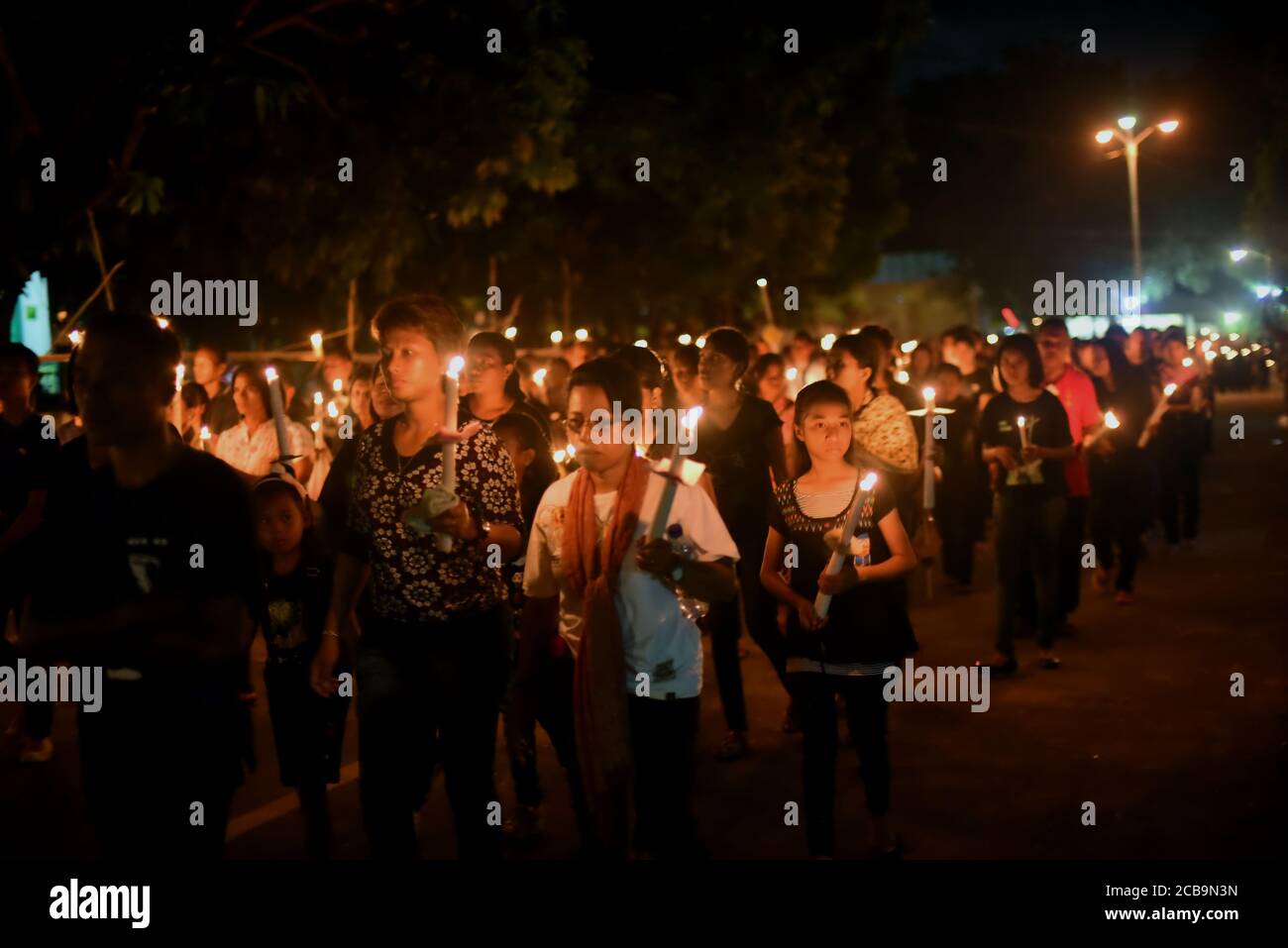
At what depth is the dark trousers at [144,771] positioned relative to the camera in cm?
375

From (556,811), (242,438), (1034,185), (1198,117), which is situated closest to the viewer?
(556,811)

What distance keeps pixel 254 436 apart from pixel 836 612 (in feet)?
14.4

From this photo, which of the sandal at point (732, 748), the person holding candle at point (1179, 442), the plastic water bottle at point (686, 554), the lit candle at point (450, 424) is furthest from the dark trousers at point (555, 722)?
the person holding candle at point (1179, 442)

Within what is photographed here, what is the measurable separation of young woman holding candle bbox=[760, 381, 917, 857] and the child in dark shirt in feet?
5.85

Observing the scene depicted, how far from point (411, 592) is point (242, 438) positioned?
4.26 meters

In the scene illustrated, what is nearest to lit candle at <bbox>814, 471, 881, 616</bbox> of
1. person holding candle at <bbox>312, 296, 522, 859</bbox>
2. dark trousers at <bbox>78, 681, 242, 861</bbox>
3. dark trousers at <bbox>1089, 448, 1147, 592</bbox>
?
person holding candle at <bbox>312, 296, 522, 859</bbox>

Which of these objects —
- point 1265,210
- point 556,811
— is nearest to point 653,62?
point 556,811

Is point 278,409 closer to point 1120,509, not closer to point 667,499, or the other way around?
point 667,499

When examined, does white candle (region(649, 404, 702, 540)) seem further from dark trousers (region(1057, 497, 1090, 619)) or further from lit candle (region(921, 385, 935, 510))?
dark trousers (region(1057, 497, 1090, 619))

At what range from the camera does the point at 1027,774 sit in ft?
21.6

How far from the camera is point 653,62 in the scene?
80.3 ft

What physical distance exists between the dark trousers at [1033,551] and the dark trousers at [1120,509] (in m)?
2.34

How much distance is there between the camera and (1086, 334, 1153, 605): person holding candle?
1081 centimetres
